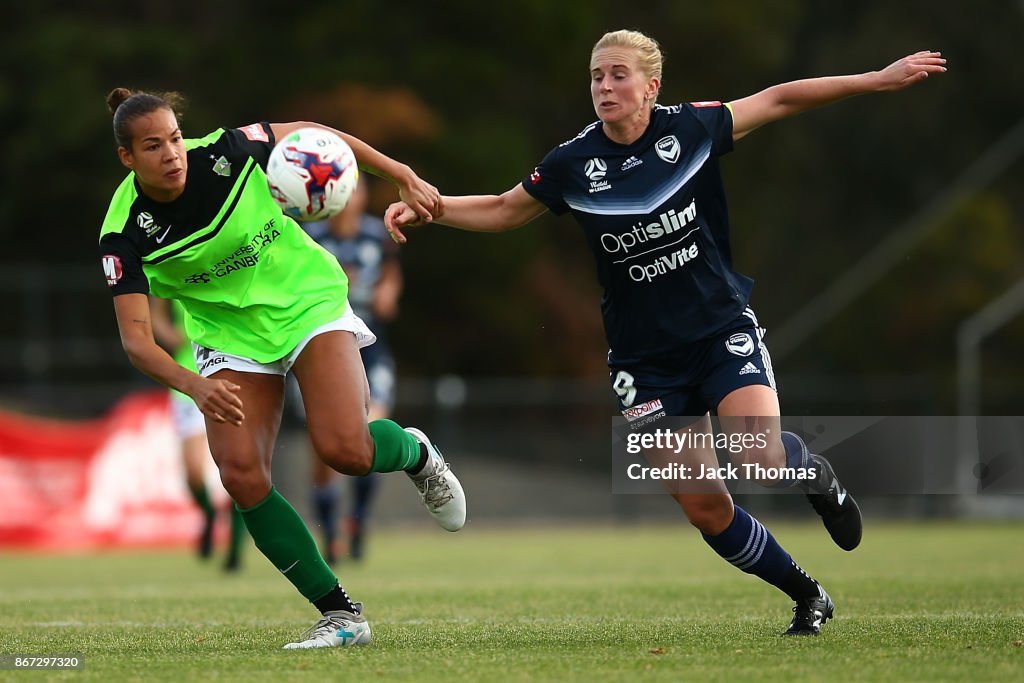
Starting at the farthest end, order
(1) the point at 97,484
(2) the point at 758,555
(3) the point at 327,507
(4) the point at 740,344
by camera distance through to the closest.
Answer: (1) the point at 97,484 < (3) the point at 327,507 < (4) the point at 740,344 < (2) the point at 758,555

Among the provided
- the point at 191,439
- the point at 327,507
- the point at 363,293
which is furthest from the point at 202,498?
the point at 363,293

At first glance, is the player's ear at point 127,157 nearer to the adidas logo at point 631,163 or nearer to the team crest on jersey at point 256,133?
the team crest on jersey at point 256,133

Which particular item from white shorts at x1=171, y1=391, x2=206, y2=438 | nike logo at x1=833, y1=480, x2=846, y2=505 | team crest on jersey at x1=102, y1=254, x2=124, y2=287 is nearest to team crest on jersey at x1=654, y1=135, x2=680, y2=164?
nike logo at x1=833, y1=480, x2=846, y2=505

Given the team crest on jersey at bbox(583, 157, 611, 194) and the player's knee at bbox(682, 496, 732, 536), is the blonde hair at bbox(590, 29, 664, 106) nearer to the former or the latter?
the team crest on jersey at bbox(583, 157, 611, 194)

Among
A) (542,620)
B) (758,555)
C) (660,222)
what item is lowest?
(542,620)

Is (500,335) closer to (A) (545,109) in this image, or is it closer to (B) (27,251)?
(A) (545,109)

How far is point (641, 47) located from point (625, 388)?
126 centimetres

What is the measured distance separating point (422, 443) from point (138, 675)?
5.29 ft

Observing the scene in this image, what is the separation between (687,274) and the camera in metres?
5.66

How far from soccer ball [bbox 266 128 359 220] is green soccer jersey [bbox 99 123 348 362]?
15cm

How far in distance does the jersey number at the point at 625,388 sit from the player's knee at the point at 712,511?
0.46 meters

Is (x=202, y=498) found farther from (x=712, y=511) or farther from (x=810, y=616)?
(x=810, y=616)

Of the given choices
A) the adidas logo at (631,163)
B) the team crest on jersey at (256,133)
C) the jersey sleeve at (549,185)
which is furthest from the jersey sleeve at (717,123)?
the team crest on jersey at (256,133)
